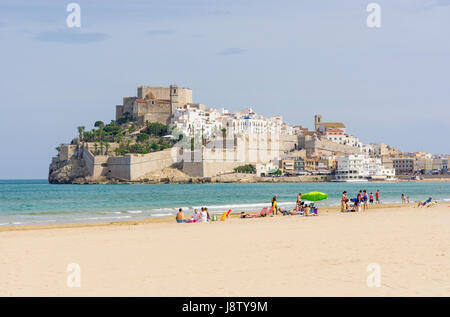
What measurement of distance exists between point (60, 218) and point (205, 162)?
2223 inches

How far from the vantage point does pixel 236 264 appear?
301 inches

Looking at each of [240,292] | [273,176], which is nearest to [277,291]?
[240,292]

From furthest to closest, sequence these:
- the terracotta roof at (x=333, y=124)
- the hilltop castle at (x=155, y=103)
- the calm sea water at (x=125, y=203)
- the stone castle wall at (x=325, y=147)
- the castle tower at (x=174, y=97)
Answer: the terracotta roof at (x=333, y=124)
the stone castle wall at (x=325, y=147)
the castle tower at (x=174, y=97)
the hilltop castle at (x=155, y=103)
the calm sea water at (x=125, y=203)

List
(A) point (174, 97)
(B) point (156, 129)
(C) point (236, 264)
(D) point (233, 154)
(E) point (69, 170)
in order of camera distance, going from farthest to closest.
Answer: (A) point (174, 97), (B) point (156, 129), (E) point (69, 170), (D) point (233, 154), (C) point (236, 264)

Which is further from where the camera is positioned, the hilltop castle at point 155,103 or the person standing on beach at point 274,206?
the hilltop castle at point 155,103

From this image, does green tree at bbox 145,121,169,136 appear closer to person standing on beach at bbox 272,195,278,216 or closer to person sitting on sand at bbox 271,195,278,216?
person sitting on sand at bbox 271,195,278,216

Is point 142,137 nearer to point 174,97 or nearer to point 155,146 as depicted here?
point 155,146

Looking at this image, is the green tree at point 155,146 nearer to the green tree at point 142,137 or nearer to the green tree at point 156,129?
the green tree at point 142,137

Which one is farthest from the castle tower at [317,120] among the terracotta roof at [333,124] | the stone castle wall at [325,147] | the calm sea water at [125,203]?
the calm sea water at [125,203]

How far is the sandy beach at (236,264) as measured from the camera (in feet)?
19.9

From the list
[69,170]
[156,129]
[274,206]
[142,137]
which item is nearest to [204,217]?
[274,206]

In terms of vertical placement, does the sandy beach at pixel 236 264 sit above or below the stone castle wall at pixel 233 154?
below

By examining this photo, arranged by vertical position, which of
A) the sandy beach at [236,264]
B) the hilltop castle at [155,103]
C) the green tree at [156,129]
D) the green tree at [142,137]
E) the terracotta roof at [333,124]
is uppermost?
the hilltop castle at [155,103]
